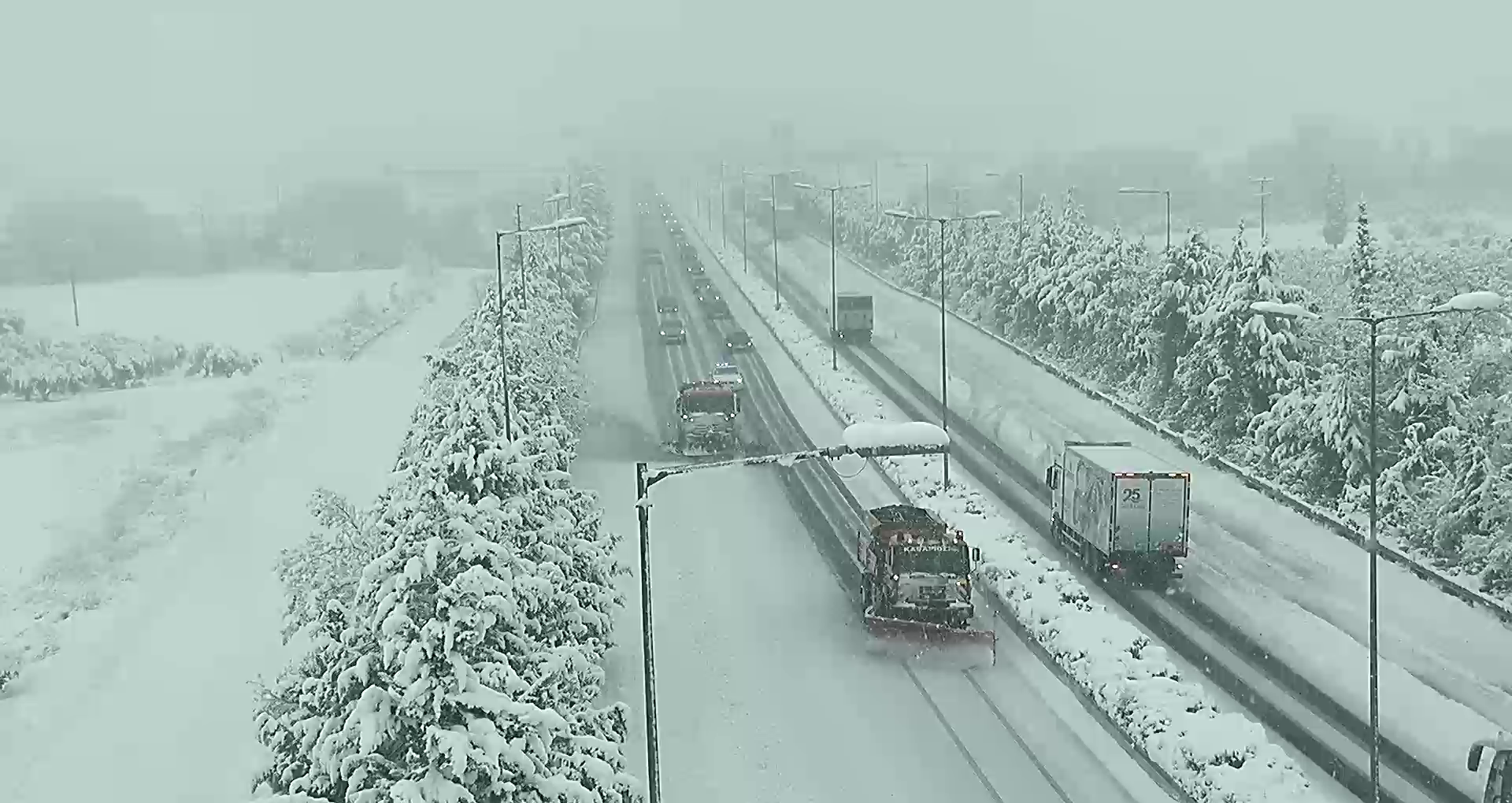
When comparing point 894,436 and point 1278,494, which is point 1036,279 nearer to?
point 1278,494

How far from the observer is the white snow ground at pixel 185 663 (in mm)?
33875

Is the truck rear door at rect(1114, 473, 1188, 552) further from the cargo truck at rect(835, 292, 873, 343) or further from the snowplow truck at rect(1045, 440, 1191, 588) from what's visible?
the cargo truck at rect(835, 292, 873, 343)

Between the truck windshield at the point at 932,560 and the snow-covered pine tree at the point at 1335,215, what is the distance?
11738 cm

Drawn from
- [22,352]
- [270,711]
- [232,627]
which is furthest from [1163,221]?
[270,711]

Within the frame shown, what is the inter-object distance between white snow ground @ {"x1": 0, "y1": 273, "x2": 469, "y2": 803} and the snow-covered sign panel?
1705cm

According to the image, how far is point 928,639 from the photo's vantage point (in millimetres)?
33000

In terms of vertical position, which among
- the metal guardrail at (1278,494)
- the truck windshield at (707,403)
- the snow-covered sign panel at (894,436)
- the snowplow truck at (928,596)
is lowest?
the metal guardrail at (1278,494)

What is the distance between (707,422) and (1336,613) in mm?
26205

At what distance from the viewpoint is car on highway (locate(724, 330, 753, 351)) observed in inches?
3346

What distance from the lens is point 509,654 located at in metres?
18.3

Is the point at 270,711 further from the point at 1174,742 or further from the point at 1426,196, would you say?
the point at 1426,196

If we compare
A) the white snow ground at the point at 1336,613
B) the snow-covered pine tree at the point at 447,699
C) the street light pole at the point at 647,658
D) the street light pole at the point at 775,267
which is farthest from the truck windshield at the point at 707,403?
the street light pole at the point at 775,267

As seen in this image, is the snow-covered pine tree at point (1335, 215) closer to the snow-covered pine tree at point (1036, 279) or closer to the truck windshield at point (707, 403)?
the snow-covered pine tree at point (1036, 279)

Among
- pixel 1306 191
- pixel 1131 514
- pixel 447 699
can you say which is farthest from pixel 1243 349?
pixel 1306 191
